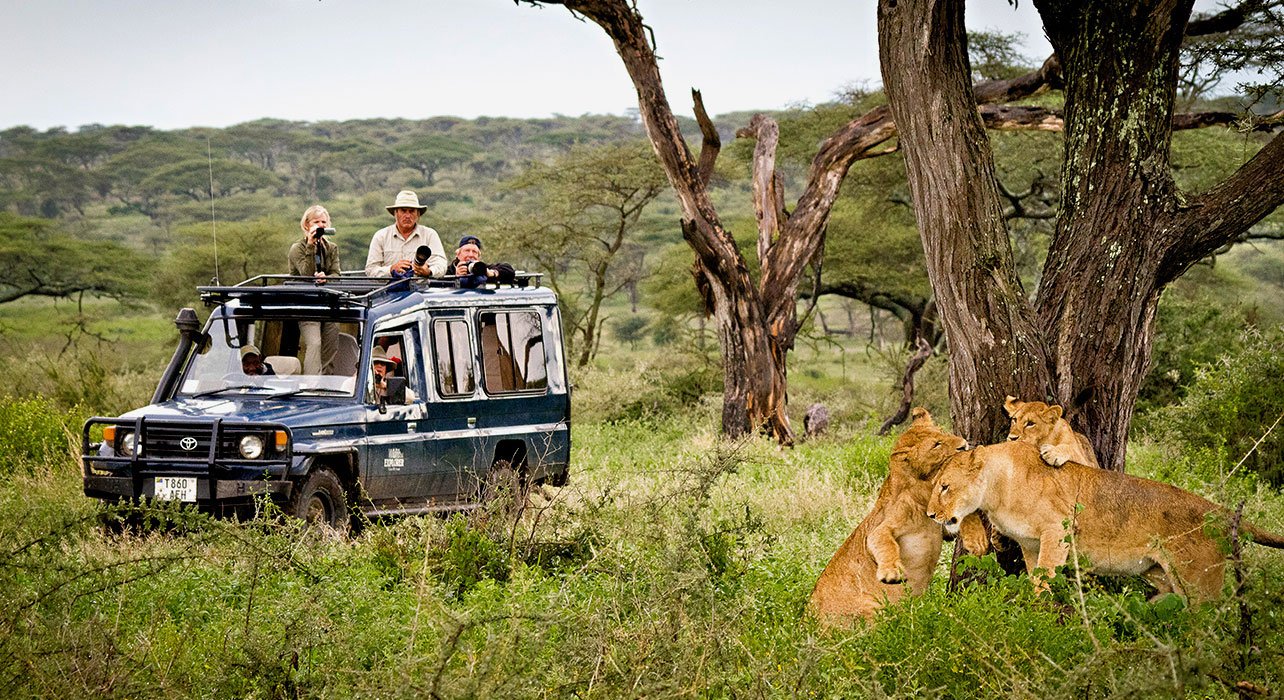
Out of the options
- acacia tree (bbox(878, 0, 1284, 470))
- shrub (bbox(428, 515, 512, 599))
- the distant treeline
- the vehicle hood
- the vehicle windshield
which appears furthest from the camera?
the distant treeline

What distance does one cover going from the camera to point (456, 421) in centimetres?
874

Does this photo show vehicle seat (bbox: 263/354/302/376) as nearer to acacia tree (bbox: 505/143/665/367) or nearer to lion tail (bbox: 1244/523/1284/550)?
lion tail (bbox: 1244/523/1284/550)

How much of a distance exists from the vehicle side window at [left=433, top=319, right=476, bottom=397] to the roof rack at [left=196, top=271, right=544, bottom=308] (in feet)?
1.14

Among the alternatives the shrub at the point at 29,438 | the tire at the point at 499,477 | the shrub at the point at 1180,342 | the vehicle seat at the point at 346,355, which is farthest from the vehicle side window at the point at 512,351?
the shrub at the point at 1180,342

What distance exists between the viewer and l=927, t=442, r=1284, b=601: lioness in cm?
400

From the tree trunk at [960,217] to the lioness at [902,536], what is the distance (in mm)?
1140

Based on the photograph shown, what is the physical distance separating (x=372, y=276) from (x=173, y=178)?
206 feet

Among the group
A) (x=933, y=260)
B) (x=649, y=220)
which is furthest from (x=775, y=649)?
(x=649, y=220)

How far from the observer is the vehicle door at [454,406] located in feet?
28.2

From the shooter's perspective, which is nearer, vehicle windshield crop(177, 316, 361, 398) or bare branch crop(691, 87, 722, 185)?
vehicle windshield crop(177, 316, 361, 398)

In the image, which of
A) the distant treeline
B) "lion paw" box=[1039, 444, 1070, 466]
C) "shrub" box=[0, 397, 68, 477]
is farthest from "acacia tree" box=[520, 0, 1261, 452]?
the distant treeline

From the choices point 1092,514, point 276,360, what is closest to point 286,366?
point 276,360

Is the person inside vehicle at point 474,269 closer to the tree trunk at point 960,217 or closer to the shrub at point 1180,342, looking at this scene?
the tree trunk at point 960,217

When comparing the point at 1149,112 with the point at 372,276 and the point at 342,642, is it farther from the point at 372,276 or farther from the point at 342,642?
the point at 372,276
